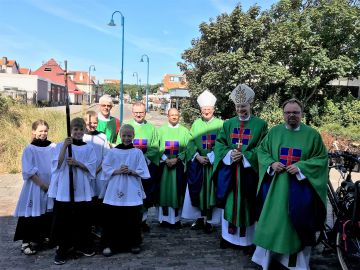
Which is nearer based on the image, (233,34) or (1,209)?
(1,209)

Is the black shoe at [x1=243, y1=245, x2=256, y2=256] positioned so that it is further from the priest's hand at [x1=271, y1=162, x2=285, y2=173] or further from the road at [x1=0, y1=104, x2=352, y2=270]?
the priest's hand at [x1=271, y1=162, x2=285, y2=173]

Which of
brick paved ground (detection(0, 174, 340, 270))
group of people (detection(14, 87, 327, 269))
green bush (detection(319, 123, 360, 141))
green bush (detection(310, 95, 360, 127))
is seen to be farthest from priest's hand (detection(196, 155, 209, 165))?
green bush (detection(310, 95, 360, 127))

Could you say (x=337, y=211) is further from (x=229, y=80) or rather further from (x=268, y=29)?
(x=268, y=29)

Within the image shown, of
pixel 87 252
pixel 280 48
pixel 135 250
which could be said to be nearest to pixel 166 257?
pixel 135 250

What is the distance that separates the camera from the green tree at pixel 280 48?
17.2 meters

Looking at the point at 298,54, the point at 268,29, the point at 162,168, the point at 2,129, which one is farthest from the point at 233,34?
the point at 162,168

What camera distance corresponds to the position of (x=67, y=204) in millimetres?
4508

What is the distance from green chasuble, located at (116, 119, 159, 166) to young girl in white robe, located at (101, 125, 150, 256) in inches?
35.9

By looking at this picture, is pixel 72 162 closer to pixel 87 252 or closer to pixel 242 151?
pixel 87 252

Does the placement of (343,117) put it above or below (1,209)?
above

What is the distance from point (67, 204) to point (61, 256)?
63cm

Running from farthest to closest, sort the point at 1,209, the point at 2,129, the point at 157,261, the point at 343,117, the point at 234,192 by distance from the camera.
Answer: the point at 343,117 → the point at 2,129 → the point at 1,209 → the point at 234,192 → the point at 157,261

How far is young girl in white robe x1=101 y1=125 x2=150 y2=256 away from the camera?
4672mm

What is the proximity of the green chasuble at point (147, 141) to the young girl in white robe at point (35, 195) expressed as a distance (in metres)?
1.39
